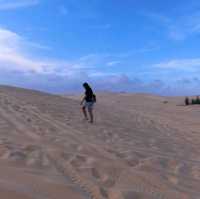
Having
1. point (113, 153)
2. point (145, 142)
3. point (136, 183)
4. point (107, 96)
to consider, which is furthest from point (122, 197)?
point (107, 96)

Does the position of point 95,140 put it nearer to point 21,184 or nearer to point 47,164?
point 47,164

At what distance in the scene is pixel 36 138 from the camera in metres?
7.57

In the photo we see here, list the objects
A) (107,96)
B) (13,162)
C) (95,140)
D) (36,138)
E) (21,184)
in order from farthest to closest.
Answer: (107,96) → (95,140) → (36,138) → (13,162) → (21,184)

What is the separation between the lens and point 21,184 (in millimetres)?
4312

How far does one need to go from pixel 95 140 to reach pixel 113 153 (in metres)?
1.57

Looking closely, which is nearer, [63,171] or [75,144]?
[63,171]

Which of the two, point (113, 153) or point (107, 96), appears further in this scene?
point (107, 96)

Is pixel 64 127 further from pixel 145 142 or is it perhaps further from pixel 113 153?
pixel 113 153

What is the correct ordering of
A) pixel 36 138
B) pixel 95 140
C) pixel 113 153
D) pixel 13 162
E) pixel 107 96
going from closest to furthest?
1. pixel 13 162
2. pixel 113 153
3. pixel 36 138
4. pixel 95 140
5. pixel 107 96

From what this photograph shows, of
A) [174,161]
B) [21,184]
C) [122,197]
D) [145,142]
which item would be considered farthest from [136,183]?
[145,142]

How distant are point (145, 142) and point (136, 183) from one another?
448cm

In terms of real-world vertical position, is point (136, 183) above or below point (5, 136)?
below

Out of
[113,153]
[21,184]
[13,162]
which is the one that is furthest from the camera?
[113,153]

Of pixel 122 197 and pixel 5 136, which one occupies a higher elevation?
pixel 5 136
